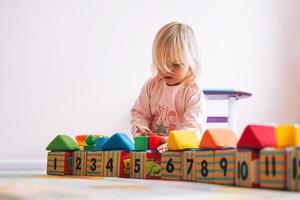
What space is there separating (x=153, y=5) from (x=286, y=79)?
0.67 meters

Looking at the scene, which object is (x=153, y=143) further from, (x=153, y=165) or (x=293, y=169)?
(x=293, y=169)

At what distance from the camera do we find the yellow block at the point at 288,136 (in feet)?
1.99

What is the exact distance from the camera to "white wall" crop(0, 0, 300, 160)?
78.0 inches

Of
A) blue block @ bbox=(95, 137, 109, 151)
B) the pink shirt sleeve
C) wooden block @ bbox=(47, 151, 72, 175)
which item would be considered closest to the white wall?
the pink shirt sleeve

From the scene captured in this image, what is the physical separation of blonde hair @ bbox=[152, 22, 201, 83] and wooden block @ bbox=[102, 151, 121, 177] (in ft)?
1.17

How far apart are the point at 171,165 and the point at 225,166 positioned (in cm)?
15

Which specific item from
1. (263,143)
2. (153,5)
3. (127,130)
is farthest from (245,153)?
(153,5)

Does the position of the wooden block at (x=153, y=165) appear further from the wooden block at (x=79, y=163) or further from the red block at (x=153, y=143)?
the wooden block at (x=79, y=163)

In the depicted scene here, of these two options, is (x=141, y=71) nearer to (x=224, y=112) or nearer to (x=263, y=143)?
(x=224, y=112)

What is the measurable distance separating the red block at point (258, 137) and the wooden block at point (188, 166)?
13 cm

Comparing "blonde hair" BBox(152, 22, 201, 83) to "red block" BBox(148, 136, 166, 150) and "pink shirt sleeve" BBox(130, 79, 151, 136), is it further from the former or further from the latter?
"red block" BBox(148, 136, 166, 150)

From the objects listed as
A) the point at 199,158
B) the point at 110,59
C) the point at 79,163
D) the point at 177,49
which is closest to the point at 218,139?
the point at 199,158

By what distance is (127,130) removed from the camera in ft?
6.72

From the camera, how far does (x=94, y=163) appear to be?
99 cm
